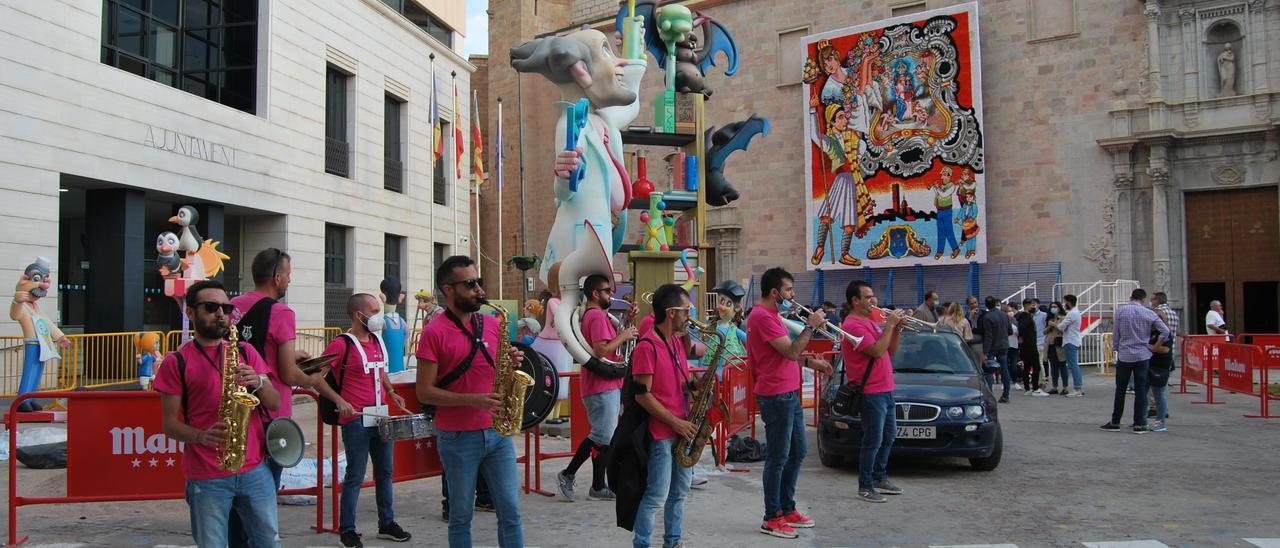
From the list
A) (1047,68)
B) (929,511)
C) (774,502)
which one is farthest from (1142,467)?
(1047,68)

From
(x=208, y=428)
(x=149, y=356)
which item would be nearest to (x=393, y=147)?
(x=149, y=356)

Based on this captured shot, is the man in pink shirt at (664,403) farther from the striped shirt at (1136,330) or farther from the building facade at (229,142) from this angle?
the building facade at (229,142)

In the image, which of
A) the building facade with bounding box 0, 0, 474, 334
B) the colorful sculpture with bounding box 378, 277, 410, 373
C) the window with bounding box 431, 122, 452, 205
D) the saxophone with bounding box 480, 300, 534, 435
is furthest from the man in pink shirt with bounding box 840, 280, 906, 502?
the window with bounding box 431, 122, 452, 205

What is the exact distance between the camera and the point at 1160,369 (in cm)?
1149

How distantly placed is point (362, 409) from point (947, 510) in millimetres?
4657

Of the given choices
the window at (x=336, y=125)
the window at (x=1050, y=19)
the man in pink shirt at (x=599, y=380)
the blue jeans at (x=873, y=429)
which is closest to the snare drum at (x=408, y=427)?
the man in pink shirt at (x=599, y=380)

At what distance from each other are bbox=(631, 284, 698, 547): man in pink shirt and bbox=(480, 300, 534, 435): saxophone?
73cm

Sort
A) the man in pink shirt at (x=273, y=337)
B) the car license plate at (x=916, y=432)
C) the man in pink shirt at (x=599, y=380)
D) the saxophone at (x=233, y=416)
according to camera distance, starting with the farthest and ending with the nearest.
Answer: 1. the car license plate at (x=916, y=432)
2. the man in pink shirt at (x=599, y=380)
3. the man in pink shirt at (x=273, y=337)
4. the saxophone at (x=233, y=416)

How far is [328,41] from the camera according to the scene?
21.1m

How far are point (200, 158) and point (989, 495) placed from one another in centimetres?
1534

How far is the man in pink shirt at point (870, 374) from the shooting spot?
7459 mm

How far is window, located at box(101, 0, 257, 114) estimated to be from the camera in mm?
16906

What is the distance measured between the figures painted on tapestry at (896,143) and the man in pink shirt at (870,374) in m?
20.9

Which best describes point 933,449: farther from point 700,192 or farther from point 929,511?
point 700,192
